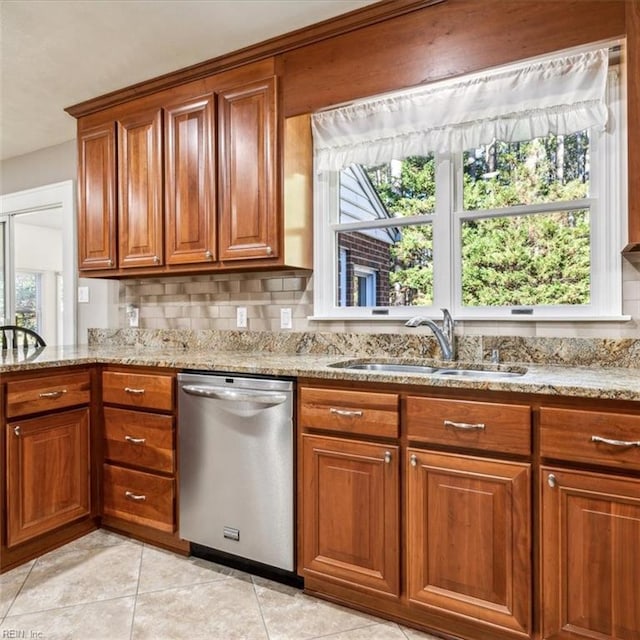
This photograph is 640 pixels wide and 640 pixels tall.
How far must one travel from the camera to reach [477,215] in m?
2.24

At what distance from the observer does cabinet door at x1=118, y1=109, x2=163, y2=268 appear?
2.67 m

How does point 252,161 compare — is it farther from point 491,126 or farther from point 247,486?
point 247,486

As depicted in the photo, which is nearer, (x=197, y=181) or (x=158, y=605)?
(x=158, y=605)

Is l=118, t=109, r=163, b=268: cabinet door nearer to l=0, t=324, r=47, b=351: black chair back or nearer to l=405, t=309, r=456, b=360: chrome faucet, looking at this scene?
l=0, t=324, r=47, b=351: black chair back

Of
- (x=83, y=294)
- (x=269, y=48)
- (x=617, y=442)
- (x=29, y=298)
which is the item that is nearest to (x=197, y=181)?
(x=269, y=48)

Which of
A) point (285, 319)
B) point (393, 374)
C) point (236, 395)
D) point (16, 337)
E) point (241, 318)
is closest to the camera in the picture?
point (393, 374)

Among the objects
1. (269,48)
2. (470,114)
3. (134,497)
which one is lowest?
(134,497)

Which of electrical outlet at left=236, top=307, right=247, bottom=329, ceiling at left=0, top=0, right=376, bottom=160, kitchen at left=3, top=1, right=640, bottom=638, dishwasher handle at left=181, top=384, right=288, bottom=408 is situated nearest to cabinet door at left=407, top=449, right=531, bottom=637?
kitchen at left=3, top=1, right=640, bottom=638

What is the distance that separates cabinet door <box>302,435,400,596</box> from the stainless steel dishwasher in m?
0.10

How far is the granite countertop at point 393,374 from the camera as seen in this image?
141 cm

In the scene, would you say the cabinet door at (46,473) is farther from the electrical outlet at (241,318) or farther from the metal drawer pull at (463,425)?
the metal drawer pull at (463,425)

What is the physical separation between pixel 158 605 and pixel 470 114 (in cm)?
248

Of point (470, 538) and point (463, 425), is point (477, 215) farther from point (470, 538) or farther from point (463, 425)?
point (470, 538)

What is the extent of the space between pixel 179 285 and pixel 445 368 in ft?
6.04
